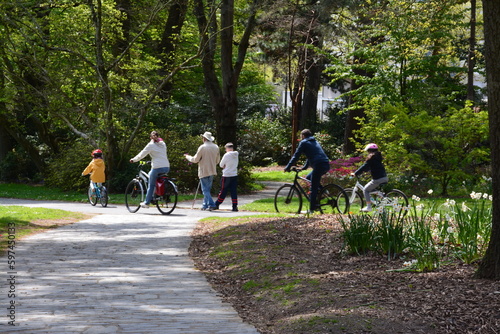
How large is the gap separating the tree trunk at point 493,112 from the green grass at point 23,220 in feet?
21.4

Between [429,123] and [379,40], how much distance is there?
31.9 feet

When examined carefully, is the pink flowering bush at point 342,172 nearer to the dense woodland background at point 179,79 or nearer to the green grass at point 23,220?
the dense woodland background at point 179,79

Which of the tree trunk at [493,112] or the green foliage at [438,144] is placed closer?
the tree trunk at [493,112]

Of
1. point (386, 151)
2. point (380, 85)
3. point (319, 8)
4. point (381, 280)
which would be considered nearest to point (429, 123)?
point (386, 151)

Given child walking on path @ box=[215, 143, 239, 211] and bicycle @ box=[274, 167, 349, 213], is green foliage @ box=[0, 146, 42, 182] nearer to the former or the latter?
child walking on path @ box=[215, 143, 239, 211]

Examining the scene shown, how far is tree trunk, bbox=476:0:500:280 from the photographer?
663 cm

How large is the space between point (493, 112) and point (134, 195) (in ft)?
37.9

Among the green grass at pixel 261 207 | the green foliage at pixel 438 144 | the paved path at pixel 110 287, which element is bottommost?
the paved path at pixel 110 287

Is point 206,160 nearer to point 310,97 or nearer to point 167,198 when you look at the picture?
point 167,198

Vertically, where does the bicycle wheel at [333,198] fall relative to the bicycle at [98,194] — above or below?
above

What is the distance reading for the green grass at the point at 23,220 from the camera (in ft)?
37.7

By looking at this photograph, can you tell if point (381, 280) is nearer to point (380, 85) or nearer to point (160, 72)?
point (380, 85)

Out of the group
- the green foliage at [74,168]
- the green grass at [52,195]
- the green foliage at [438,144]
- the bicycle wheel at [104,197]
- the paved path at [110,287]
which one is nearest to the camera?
the paved path at [110,287]

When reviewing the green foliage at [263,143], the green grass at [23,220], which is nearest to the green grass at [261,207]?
the green grass at [23,220]
